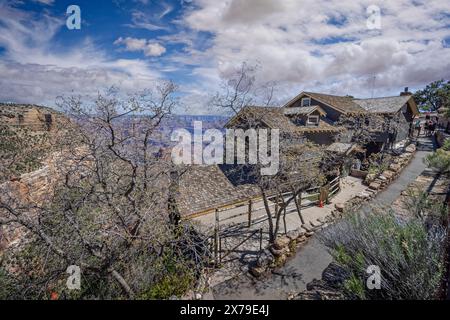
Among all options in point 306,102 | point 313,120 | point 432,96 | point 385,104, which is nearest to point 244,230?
point 313,120

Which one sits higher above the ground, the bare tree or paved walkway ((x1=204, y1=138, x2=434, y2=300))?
the bare tree

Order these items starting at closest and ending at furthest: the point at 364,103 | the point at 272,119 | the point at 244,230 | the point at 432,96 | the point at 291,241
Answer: the point at 291,241
the point at 244,230
the point at 272,119
the point at 364,103
the point at 432,96

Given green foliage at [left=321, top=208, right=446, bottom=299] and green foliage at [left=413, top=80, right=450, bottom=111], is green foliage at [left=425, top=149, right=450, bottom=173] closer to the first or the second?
green foliage at [left=321, top=208, right=446, bottom=299]

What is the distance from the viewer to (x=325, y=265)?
7.47 m

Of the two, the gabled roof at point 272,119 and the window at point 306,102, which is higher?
the window at point 306,102

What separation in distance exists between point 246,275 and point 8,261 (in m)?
8.01

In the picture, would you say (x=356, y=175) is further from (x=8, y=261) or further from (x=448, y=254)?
(x=8, y=261)

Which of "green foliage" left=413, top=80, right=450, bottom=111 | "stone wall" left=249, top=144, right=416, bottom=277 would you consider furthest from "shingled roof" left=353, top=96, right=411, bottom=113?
"green foliage" left=413, top=80, right=450, bottom=111

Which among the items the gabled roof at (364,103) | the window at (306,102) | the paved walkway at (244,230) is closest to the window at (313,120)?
the gabled roof at (364,103)

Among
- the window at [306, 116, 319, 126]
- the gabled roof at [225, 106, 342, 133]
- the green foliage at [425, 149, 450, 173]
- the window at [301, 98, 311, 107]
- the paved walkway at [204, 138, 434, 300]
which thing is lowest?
the paved walkway at [204, 138, 434, 300]

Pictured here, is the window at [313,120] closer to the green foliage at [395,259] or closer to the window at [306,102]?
the window at [306,102]

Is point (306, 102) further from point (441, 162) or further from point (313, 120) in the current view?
point (441, 162)

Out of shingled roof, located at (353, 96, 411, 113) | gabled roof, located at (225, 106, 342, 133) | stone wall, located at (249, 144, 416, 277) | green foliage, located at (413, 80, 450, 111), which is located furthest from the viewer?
green foliage, located at (413, 80, 450, 111)
